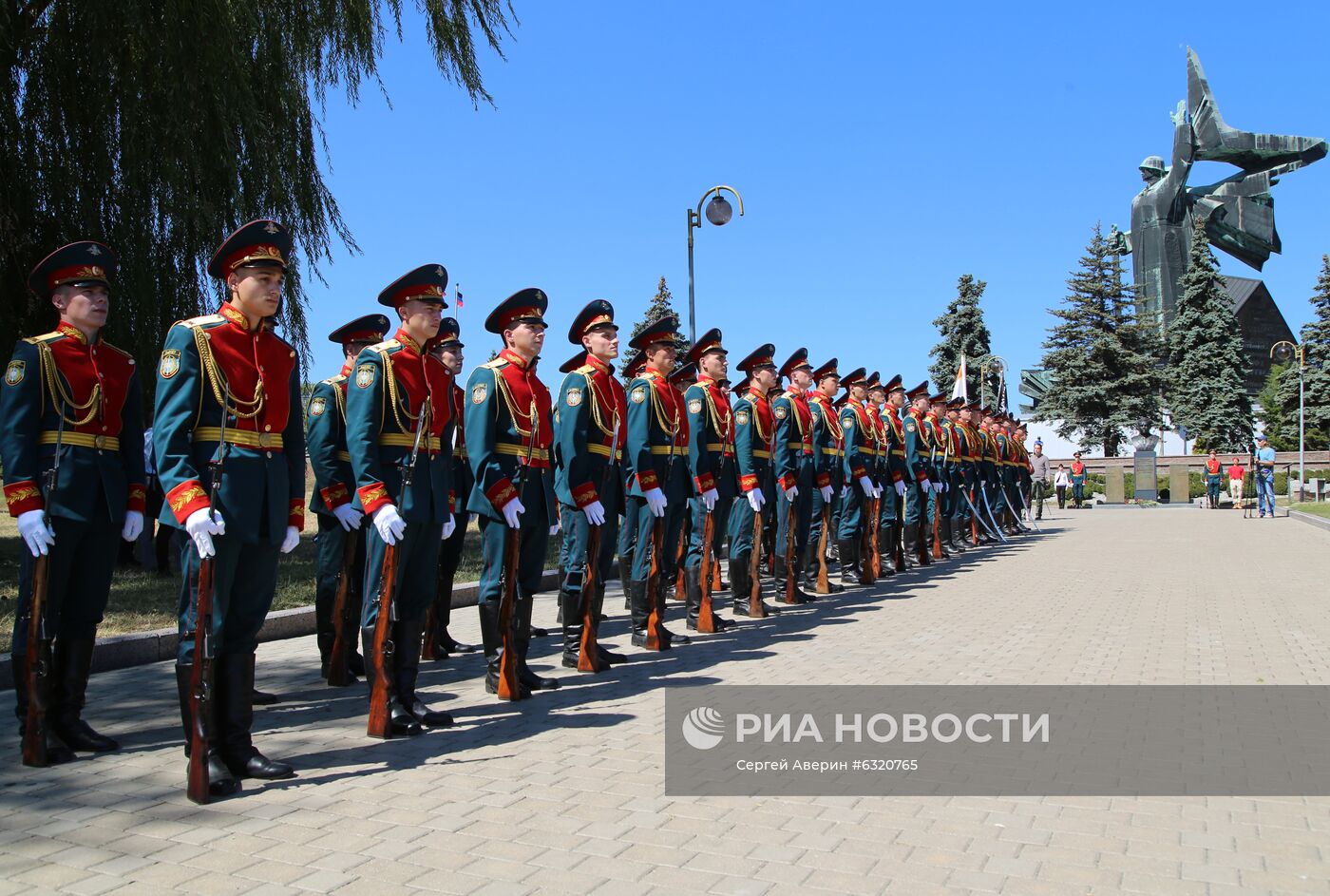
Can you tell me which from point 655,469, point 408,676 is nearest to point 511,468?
point 408,676

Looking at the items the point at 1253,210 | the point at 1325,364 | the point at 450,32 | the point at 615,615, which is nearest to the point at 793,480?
the point at 615,615

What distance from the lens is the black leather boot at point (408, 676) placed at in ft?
18.7

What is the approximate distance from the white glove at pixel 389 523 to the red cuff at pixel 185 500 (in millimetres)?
885

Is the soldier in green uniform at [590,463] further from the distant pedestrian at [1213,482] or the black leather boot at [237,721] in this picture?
the distant pedestrian at [1213,482]

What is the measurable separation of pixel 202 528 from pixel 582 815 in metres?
1.88

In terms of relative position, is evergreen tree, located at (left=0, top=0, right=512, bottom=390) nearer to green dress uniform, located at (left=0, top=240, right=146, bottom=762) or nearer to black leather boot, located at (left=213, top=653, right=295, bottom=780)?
green dress uniform, located at (left=0, top=240, right=146, bottom=762)

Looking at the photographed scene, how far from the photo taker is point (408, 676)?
19.0 ft

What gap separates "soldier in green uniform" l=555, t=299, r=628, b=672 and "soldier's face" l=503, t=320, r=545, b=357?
59 centimetres

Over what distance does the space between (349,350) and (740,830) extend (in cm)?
509

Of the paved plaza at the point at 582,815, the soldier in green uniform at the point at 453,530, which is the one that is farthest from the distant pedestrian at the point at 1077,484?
the soldier in green uniform at the point at 453,530

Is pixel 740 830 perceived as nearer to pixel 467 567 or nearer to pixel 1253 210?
pixel 467 567

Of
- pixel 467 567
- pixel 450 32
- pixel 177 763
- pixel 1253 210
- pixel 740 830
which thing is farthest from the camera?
pixel 1253 210

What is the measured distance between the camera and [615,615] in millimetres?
10414

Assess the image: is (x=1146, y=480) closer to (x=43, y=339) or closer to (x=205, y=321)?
(x=205, y=321)
